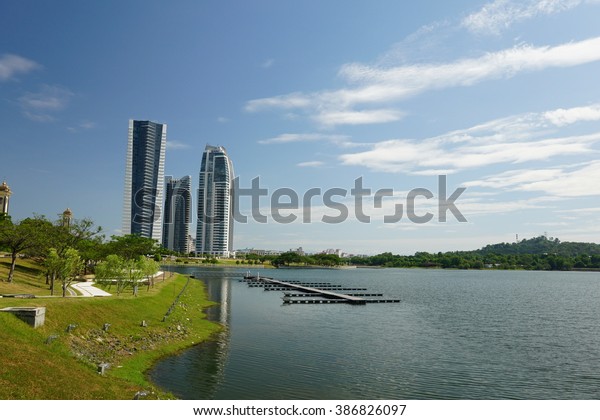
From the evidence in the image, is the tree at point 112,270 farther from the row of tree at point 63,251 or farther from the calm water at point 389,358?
the calm water at point 389,358

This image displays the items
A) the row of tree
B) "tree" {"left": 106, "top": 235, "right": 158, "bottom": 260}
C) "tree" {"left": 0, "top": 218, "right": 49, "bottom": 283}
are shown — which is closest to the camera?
the row of tree

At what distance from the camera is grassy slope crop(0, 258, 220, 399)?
25.3 meters

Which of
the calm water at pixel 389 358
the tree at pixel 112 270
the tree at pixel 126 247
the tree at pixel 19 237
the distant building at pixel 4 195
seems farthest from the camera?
the distant building at pixel 4 195

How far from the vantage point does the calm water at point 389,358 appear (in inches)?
1390

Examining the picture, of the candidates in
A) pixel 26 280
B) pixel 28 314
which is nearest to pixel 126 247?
pixel 26 280

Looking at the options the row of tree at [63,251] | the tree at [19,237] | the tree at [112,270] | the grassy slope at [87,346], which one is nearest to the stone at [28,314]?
the grassy slope at [87,346]

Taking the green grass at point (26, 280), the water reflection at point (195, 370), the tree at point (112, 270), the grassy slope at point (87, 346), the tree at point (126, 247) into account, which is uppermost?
the tree at point (126, 247)

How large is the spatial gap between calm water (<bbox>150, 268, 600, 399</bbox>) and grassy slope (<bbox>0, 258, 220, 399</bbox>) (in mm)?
3320

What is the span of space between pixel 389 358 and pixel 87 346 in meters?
30.0

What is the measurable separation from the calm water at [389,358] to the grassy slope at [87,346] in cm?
332

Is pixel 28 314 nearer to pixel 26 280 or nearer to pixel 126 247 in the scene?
pixel 26 280

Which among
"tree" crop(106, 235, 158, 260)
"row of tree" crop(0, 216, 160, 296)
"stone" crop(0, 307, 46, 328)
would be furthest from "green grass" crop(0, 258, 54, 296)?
"stone" crop(0, 307, 46, 328)

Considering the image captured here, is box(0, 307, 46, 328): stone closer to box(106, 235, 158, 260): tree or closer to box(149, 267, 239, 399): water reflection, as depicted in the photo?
box(149, 267, 239, 399): water reflection

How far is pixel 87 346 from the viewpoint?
125ft
